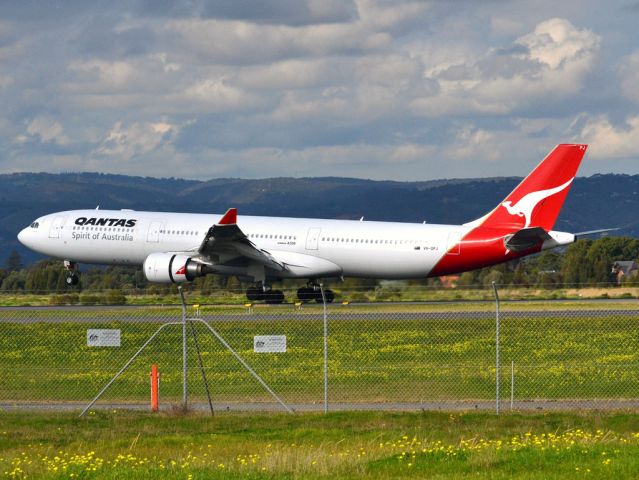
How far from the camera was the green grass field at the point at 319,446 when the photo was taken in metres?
16.8

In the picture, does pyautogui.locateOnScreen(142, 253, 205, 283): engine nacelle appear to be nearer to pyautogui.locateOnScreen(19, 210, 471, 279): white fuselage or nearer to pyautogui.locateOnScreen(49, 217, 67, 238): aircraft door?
pyautogui.locateOnScreen(19, 210, 471, 279): white fuselage

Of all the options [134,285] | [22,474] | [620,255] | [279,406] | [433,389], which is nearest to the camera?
[22,474]

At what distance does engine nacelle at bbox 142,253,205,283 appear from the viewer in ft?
172

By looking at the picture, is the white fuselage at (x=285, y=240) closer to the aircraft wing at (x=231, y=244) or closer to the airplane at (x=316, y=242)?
the airplane at (x=316, y=242)

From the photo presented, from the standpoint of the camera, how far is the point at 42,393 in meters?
28.3

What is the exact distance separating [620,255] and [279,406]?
8302 centimetres

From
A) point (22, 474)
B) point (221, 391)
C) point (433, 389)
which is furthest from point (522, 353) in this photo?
point (22, 474)

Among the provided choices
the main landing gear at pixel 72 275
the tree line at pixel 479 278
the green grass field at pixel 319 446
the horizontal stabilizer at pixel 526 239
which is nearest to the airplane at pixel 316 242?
the horizontal stabilizer at pixel 526 239

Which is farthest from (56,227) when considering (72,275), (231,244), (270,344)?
(270,344)

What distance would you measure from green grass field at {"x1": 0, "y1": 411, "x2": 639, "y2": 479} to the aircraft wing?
28.1m

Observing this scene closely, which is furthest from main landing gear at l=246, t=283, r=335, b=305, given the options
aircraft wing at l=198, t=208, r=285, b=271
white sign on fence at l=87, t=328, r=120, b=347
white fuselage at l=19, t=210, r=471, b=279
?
white sign on fence at l=87, t=328, r=120, b=347

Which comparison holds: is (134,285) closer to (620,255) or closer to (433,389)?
(620,255)

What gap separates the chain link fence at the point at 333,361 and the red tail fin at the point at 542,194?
6.96 m

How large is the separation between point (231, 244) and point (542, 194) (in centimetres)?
1426
